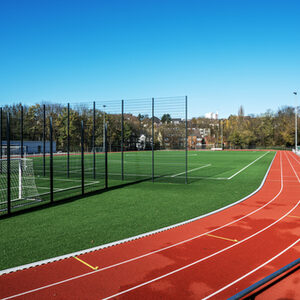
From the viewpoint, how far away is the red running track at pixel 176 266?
15.1 ft

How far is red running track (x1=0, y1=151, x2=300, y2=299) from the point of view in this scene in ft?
15.1

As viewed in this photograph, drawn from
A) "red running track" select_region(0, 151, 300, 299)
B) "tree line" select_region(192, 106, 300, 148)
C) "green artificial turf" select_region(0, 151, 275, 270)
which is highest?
"tree line" select_region(192, 106, 300, 148)

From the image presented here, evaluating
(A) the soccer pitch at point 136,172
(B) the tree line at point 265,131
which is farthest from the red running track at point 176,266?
(B) the tree line at point 265,131

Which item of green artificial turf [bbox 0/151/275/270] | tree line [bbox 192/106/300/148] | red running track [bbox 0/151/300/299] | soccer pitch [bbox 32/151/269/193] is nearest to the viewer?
red running track [bbox 0/151/300/299]

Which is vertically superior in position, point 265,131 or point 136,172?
point 265,131

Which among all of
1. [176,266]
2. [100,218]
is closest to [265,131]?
[100,218]

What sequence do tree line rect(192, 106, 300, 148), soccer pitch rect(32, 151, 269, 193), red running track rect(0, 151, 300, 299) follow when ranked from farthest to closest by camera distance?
tree line rect(192, 106, 300, 148) < soccer pitch rect(32, 151, 269, 193) < red running track rect(0, 151, 300, 299)

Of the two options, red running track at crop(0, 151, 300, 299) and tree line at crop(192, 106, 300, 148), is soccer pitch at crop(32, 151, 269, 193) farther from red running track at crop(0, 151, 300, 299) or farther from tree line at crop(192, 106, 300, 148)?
tree line at crop(192, 106, 300, 148)

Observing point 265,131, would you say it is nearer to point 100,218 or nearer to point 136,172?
point 136,172

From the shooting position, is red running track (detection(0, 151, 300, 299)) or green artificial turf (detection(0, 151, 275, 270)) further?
green artificial turf (detection(0, 151, 275, 270))

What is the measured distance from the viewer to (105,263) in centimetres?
567

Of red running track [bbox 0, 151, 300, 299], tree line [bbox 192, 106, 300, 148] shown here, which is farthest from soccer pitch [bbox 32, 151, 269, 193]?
tree line [bbox 192, 106, 300, 148]

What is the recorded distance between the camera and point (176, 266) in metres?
5.53

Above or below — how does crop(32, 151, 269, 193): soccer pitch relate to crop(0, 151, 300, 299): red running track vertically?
above
